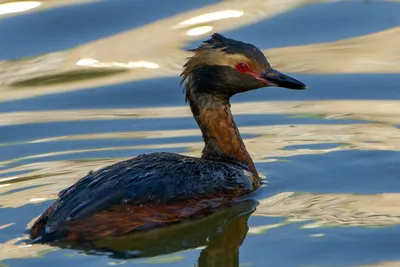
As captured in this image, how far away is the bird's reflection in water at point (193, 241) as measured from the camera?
782cm

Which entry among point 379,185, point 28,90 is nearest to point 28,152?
point 28,90

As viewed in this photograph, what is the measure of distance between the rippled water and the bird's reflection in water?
13mm

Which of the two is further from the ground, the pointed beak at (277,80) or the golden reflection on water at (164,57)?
the golden reflection on water at (164,57)

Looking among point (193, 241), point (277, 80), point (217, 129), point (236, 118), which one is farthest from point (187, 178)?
point (236, 118)

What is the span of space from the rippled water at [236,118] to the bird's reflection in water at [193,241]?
1 centimetres

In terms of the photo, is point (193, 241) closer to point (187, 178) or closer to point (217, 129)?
point (187, 178)

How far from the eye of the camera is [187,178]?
8523 mm

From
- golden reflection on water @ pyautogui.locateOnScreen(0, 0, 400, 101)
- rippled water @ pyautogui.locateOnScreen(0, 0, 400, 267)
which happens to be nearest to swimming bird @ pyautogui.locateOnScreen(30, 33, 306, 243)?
rippled water @ pyautogui.locateOnScreen(0, 0, 400, 267)

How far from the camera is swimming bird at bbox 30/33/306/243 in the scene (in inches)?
316

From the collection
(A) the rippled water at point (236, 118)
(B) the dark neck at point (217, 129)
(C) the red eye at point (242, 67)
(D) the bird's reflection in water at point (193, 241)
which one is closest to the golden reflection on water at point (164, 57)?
(A) the rippled water at point (236, 118)

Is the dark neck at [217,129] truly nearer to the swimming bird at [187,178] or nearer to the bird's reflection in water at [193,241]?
the swimming bird at [187,178]

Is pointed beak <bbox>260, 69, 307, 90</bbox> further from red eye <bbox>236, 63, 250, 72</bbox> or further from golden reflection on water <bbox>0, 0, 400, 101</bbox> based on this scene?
golden reflection on water <bbox>0, 0, 400, 101</bbox>

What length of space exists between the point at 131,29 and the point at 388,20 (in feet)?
8.65

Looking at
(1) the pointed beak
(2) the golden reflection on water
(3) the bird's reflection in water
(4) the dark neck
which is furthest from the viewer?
(2) the golden reflection on water
